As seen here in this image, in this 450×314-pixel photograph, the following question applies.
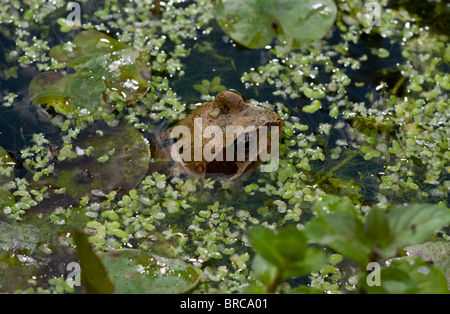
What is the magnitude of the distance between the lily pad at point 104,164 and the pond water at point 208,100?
13 millimetres

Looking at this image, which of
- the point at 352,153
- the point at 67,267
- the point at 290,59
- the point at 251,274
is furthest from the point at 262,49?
the point at 67,267

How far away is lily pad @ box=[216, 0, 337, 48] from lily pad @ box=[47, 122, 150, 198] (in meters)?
0.77

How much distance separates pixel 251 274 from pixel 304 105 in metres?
0.90

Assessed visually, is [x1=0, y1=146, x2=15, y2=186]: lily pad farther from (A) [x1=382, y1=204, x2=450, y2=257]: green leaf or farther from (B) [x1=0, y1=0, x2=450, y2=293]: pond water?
(A) [x1=382, y1=204, x2=450, y2=257]: green leaf

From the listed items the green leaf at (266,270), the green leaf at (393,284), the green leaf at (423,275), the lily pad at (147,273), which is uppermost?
the green leaf at (266,270)

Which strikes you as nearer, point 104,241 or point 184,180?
point 104,241

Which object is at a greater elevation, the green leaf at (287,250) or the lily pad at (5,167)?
the green leaf at (287,250)

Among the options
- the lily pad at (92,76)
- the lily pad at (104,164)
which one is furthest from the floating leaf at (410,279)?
the lily pad at (92,76)

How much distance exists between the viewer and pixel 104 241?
1.83m

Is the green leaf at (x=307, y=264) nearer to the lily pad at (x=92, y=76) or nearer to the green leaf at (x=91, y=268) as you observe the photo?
the green leaf at (x=91, y=268)

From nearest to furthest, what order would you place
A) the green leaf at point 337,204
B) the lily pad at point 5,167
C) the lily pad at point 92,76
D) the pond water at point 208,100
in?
the green leaf at point 337,204 < the pond water at point 208,100 < the lily pad at point 5,167 < the lily pad at point 92,76

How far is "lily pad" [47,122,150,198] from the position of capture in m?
2.01

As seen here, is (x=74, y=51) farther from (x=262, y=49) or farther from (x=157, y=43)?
(x=262, y=49)

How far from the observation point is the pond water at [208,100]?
6.05ft
